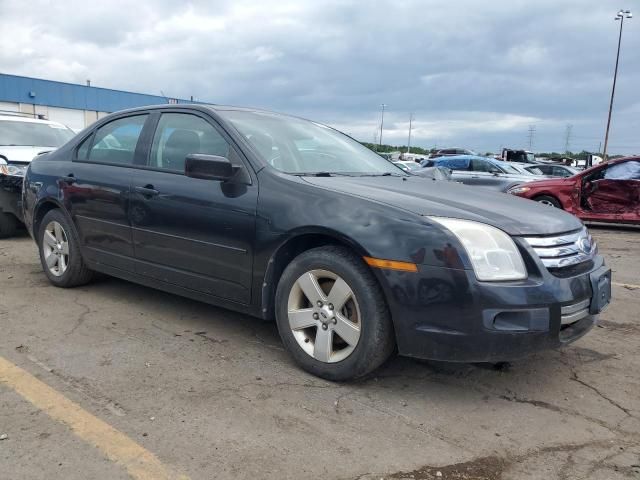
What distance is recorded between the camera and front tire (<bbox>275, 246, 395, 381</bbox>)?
2965 mm

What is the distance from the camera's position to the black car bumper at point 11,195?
23.5 ft

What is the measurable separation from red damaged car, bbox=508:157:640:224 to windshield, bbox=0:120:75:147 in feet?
29.2

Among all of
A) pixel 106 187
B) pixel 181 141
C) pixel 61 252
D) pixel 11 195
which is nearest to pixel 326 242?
pixel 181 141

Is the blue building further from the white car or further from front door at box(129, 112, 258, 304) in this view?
front door at box(129, 112, 258, 304)

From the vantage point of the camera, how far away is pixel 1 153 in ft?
24.4

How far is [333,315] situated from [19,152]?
6.36 meters

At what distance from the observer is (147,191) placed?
402 cm

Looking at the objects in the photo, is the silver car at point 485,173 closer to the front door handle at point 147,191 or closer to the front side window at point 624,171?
the front side window at point 624,171

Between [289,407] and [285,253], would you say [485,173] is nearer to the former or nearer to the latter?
[285,253]

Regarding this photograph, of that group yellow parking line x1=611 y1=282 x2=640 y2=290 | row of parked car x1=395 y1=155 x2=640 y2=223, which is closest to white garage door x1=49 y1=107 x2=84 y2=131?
row of parked car x1=395 y1=155 x2=640 y2=223

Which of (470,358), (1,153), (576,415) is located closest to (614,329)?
(576,415)

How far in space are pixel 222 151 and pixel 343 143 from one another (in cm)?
115

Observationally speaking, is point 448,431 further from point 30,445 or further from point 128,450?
point 30,445

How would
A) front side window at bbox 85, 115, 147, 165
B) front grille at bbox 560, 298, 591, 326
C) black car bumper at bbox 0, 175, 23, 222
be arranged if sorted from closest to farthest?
front grille at bbox 560, 298, 591, 326, front side window at bbox 85, 115, 147, 165, black car bumper at bbox 0, 175, 23, 222
